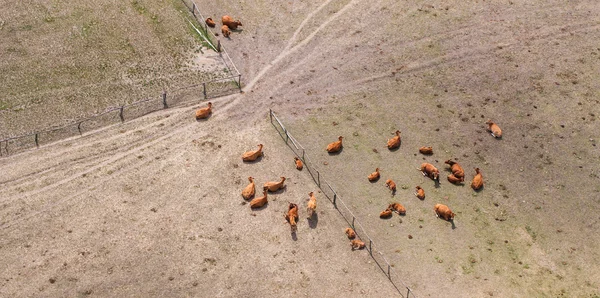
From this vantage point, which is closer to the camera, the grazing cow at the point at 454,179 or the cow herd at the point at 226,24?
the grazing cow at the point at 454,179

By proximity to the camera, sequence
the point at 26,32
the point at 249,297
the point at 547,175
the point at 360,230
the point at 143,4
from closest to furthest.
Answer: the point at 249,297, the point at 360,230, the point at 547,175, the point at 26,32, the point at 143,4

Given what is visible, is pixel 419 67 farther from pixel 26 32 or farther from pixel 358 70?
pixel 26 32

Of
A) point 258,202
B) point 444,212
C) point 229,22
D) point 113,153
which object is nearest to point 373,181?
point 444,212

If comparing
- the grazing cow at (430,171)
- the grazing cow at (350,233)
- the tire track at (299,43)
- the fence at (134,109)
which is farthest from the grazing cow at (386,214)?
the fence at (134,109)

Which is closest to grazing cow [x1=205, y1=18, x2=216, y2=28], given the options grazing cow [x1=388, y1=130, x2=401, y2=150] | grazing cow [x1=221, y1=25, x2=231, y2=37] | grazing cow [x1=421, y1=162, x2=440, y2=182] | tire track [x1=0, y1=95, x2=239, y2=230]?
grazing cow [x1=221, y1=25, x2=231, y2=37]

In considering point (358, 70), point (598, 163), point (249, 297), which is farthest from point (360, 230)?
A: point (598, 163)

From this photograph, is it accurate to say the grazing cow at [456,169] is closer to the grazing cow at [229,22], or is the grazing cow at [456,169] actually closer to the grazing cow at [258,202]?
the grazing cow at [258,202]
